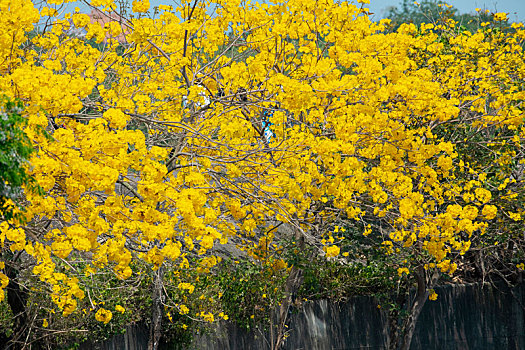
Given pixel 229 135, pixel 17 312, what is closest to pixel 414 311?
pixel 229 135

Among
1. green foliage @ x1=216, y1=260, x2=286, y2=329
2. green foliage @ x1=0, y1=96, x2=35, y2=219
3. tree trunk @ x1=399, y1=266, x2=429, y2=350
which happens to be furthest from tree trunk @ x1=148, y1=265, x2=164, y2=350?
green foliage @ x1=0, y1=96, x2=35, y2=219

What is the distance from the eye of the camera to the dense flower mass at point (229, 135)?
5.28 metres

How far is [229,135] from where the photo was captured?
25.0 feet

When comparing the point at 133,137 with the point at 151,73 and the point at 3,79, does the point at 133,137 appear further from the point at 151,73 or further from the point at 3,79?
the point at 151,73

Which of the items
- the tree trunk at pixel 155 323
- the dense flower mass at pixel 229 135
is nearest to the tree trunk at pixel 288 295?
the dense flower mass at pixel 229 135

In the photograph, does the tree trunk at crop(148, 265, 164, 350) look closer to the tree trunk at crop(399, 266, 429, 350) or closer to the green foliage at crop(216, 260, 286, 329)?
the green foliage at crop(216, 260, 286, 329)

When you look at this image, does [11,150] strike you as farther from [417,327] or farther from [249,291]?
[417,327]

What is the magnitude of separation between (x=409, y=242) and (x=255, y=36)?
2738 millimetres

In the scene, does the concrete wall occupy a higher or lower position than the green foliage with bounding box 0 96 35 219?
lower

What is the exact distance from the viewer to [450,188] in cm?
870

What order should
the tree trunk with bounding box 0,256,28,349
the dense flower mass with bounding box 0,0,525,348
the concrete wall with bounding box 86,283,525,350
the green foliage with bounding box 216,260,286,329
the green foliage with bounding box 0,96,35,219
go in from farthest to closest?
the concrete wall with bounding box 86,283,525,350, the green foliage with bounding box 216,260,286,329, the tree trunk with bounding box 0,256,28,349, the dense flower mass with bounding box 0,0,525,348, the green foliage with bounding box 0,96,35,219

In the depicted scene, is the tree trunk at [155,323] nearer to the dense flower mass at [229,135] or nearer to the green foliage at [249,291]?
the dense flower mass at [229,135]

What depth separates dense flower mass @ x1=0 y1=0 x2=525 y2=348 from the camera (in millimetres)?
5281

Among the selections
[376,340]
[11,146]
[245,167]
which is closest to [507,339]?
[376,340]
